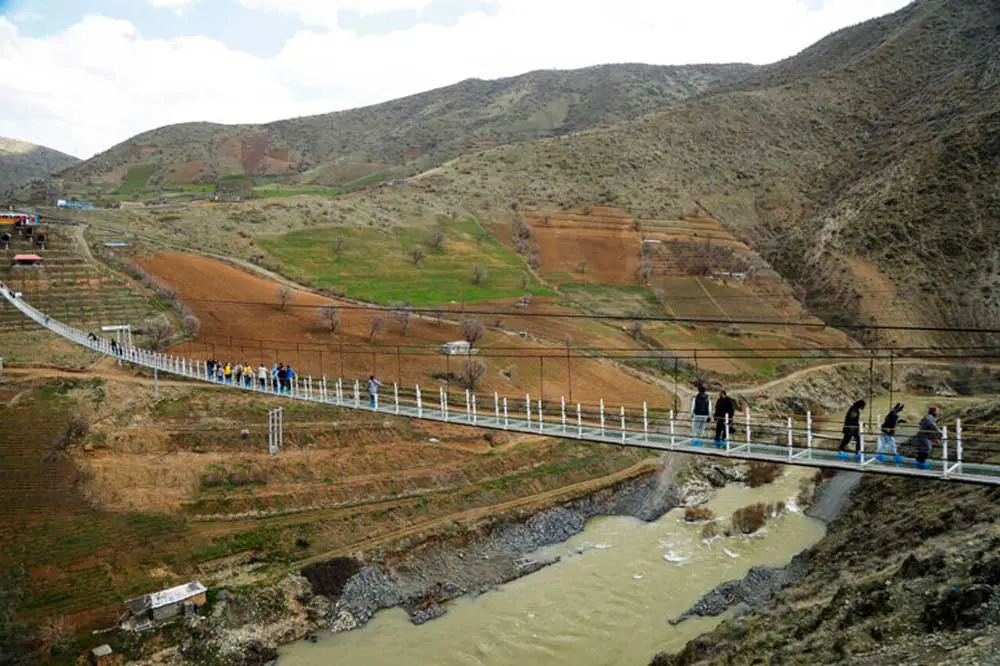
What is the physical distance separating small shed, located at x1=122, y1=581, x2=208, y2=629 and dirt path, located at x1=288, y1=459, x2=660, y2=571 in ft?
9.10

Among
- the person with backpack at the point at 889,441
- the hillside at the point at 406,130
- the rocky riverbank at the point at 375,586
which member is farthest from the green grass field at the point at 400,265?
the hillside at the point at 406,130

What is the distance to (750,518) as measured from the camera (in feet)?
85.1

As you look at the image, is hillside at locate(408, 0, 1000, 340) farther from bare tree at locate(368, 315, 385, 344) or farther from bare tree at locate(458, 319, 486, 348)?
bare tree at locate(368, 315, 385, 344)

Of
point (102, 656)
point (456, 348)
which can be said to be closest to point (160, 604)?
point (102, 656)

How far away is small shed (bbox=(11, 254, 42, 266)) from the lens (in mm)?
36438

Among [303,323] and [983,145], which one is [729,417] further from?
[983,145]

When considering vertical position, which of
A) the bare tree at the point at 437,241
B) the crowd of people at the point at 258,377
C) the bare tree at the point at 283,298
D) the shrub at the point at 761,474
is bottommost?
the shrub at the point at 761,474

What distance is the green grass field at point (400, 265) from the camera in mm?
46031

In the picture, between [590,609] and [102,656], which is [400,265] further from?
[102,656]

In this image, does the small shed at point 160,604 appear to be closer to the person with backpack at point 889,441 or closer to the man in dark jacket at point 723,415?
the man in dark jacket at point 723,415

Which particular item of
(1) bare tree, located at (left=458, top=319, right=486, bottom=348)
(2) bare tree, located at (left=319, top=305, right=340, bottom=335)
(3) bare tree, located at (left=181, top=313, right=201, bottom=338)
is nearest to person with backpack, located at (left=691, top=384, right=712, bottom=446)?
(1) bare tree, located at (left=458, top=319, right=486, bottom=348)

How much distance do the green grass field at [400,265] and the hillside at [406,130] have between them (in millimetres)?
49638

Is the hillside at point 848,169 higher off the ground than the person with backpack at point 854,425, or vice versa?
the hillside at point 848,169

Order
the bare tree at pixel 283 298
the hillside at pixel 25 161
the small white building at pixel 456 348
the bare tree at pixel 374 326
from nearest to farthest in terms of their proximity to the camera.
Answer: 1. the small white building at pixel 456 348
2. the bare tree at pixel 374 326
3. the bare tree at pixel 283 298
4. the hillside at pixel 25 161
